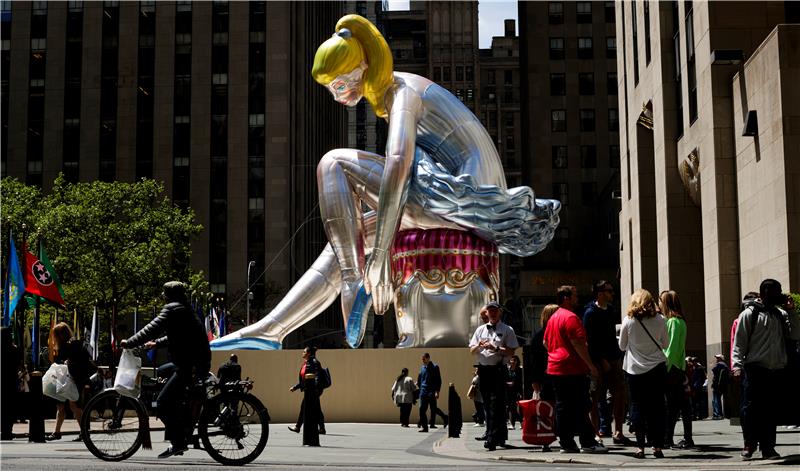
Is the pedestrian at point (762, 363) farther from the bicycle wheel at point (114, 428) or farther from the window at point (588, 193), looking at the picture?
the window at point (588, 193)

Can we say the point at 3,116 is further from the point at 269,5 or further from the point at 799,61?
the point at 799,61

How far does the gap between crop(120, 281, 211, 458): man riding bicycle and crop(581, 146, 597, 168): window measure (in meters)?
65.0

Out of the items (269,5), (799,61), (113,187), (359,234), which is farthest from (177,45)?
(799,61)

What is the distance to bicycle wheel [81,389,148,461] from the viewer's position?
10469mm

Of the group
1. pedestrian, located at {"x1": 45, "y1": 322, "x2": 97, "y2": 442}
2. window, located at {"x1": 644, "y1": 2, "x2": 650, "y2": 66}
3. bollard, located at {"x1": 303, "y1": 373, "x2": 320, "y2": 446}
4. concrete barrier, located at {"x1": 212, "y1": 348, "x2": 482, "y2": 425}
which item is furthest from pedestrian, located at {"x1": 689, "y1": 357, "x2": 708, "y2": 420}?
pedestrian, located at {"x1": 45, "y1": 322, "x2": 97, "y2": 442}

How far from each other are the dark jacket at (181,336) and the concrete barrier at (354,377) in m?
14.6

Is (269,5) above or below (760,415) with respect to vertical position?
above

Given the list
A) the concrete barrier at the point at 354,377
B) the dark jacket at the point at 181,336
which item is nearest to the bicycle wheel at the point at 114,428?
the dark jacket at the point at 181,336

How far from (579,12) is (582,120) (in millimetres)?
7283

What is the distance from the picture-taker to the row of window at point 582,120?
243 feet

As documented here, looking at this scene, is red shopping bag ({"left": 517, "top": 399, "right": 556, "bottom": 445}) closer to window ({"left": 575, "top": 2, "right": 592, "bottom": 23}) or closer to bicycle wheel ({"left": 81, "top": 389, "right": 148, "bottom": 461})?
bicycle wheel ({"left": 81, "top": 389, "right": 148, "bottom": 461})

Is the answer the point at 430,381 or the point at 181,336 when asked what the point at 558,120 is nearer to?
the point at 430,381

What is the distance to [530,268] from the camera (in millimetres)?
73375

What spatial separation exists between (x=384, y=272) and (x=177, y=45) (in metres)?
51.9
